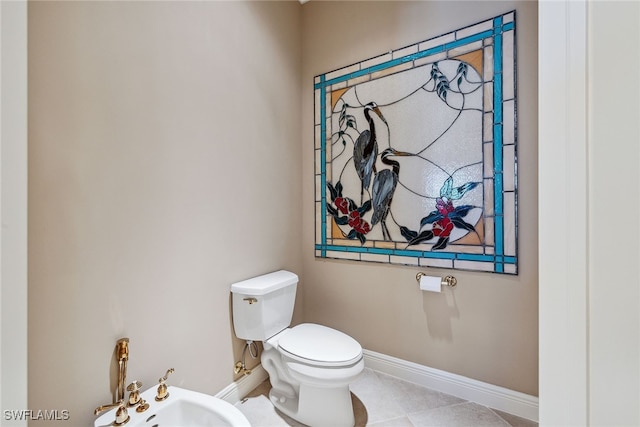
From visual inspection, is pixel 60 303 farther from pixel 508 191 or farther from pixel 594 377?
pixel 508 191

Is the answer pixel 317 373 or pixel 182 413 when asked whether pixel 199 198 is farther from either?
pixel 317 373

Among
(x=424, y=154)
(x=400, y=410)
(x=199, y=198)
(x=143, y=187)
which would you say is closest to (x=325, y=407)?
(x=400, y=410)

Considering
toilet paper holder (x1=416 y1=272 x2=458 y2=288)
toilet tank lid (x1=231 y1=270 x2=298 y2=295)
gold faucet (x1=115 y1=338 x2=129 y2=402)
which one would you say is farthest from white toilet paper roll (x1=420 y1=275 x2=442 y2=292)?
gold faucet (x1=115 y1=338 x2=129 y2=402)

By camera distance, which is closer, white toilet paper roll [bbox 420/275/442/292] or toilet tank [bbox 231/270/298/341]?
toilet tank [bbox 231/270/298/341]

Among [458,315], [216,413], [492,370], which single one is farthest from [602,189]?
[492,370]

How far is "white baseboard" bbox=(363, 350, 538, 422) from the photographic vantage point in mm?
1424

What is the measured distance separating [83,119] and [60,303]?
2.04ft

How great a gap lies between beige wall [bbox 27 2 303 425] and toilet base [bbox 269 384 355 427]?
1.46ft

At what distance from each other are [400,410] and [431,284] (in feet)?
2.29

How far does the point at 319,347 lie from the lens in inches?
54.9

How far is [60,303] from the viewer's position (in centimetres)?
89

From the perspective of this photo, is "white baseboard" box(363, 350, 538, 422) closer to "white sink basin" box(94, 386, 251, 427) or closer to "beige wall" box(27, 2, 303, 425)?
"beige wall" box(27, 2, 303, 425)

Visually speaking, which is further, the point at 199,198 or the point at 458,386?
the point at 458,386

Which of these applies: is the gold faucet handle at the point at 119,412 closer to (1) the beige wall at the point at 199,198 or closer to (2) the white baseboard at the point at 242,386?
(1) the beige wall at the point at 199,198
